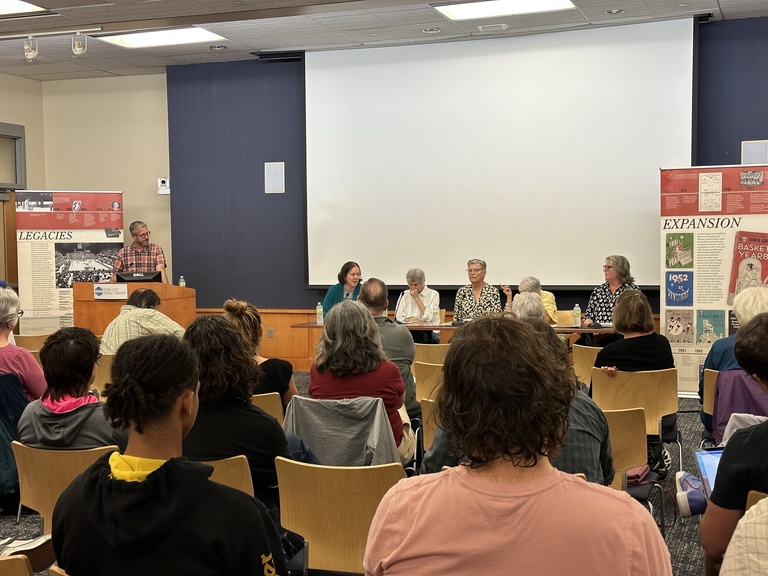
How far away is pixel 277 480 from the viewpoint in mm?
2922

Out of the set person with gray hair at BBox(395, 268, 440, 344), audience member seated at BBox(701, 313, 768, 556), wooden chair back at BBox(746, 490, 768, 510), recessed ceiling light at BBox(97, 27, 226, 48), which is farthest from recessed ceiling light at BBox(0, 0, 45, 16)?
wooden chair back at BBox(746, 490, 768, 510)

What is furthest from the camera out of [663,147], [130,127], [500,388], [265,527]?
[130,127]

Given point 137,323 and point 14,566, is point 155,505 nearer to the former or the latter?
point 14,566

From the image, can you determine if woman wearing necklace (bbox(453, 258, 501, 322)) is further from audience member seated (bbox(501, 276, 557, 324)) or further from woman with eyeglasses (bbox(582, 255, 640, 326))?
woman with eyeglasses (bbox(582, 255, 640, 326))

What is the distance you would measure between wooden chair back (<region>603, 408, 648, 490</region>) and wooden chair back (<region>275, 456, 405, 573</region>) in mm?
1397

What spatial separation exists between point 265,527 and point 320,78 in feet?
28.7

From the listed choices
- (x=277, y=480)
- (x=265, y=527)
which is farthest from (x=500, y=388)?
(x=277, y=480)

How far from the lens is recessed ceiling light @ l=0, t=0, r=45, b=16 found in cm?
752

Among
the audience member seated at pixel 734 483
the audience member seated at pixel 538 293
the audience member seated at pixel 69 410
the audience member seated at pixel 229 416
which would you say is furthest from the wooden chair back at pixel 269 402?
the audience member seated at pixel 538 293

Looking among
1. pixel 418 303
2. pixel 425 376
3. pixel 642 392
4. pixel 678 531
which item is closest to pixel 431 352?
pixel 425 376

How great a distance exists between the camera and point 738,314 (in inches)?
169

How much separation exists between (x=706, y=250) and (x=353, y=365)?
5.10 metres

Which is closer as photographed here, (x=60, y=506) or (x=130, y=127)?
(x=60, y=506)

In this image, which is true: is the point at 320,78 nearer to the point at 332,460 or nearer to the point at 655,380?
the point at 655,380
